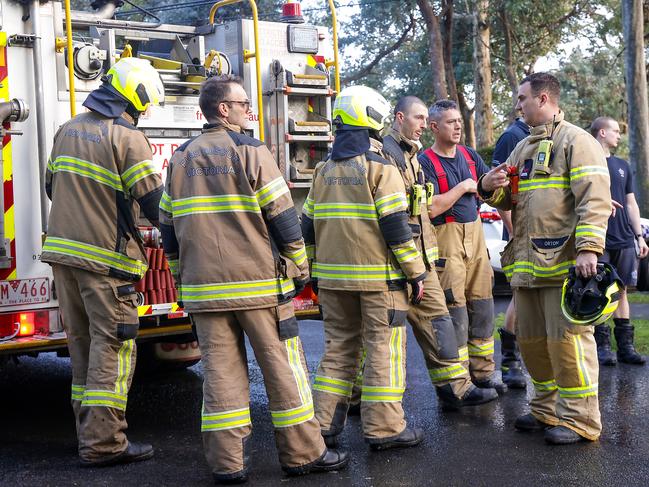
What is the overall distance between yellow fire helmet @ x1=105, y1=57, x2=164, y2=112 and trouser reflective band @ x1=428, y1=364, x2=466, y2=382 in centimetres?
239

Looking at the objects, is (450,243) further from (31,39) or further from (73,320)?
(31,39)

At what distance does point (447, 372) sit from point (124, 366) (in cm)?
203

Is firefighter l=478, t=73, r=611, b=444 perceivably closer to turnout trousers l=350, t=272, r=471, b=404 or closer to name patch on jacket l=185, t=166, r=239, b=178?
turnout trousers l=350, t=272, r=471, b=404

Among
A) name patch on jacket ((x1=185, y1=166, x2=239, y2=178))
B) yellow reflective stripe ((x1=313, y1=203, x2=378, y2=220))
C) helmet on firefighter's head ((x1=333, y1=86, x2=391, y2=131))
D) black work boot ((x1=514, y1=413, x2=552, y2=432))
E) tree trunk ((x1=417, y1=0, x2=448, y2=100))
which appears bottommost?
black work boot ((x1=514, y1=413, x2=552, y2=432))

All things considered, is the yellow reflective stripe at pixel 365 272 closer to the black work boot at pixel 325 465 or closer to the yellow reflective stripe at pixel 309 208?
the yellow reflective stripe at pixel 309 208

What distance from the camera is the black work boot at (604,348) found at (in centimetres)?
739

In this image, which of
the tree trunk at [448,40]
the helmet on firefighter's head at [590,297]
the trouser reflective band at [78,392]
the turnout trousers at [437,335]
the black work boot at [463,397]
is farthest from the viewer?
the tree trunk at [448,40]

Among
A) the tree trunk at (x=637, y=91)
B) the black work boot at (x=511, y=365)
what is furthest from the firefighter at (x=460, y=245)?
the tree trunk at (x=637, y=91)

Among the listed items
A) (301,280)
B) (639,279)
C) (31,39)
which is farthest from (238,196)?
(639,279)

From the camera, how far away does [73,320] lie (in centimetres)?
519

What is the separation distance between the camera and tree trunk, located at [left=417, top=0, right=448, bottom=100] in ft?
69.5

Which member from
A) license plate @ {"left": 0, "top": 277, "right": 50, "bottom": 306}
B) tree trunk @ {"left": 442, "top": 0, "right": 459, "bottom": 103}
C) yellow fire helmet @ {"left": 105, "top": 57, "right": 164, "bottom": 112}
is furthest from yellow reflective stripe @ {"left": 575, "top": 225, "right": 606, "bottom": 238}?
tree trunk @ {"left": 442, "top": 0, "right": 459, "bottom": 103}

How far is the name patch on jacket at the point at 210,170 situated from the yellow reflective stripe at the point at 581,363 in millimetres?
2063

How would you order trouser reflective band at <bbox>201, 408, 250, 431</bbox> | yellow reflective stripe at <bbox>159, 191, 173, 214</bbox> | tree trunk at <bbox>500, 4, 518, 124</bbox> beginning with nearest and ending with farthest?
trouser reflective band at <bbox>201, 408, 250, 431</bbox>, yellow reflective stripe at <bbox>159, 191, 173, 214</bbox>, tree trunk at <bbox>500, 4, 518, 124</bbox>
